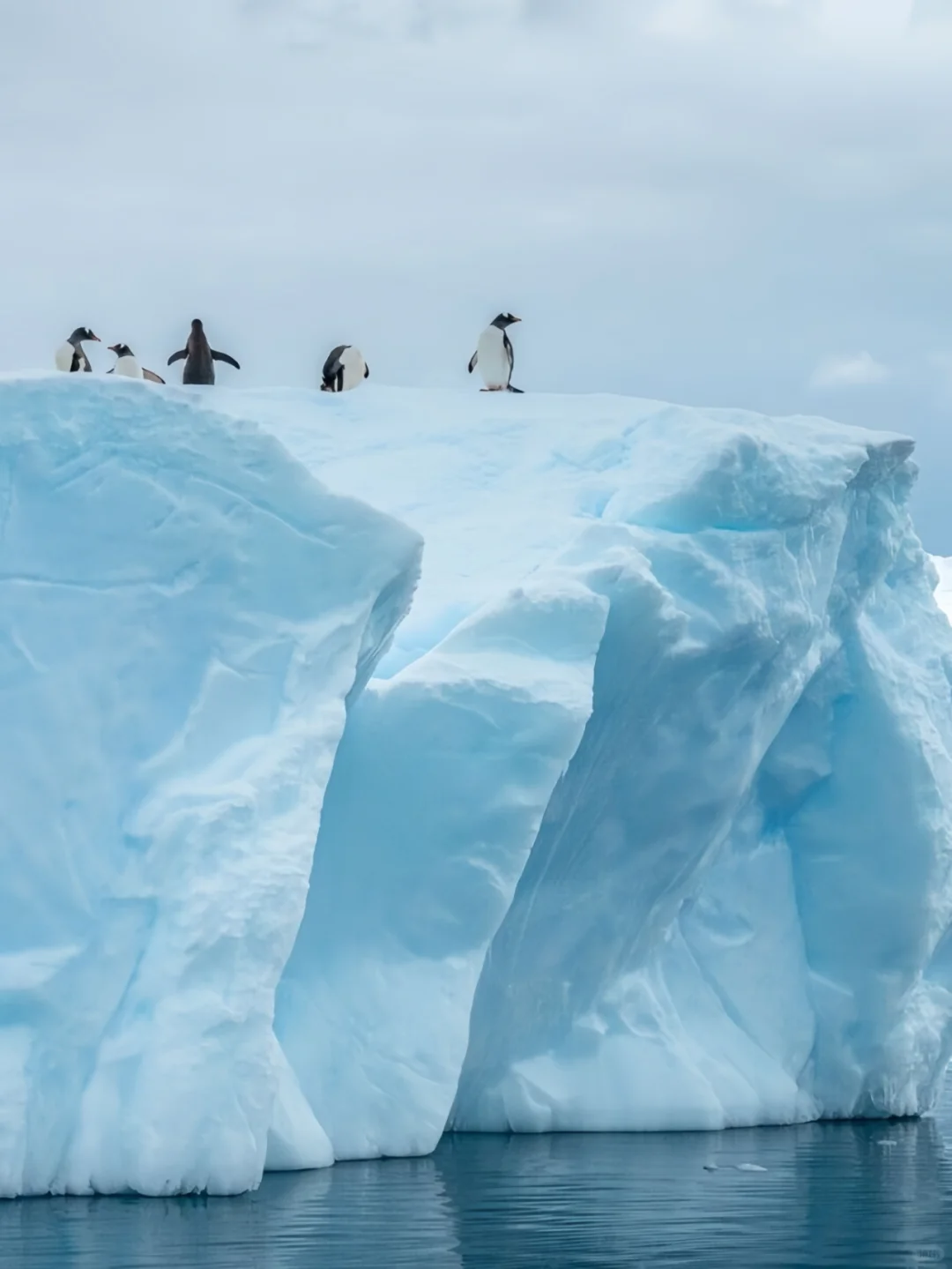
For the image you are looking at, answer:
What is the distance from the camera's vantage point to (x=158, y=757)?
10312 millimetres

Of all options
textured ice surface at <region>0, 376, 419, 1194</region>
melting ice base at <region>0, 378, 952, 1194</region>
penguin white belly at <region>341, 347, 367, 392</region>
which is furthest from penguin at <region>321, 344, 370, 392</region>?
textured ice surface at <region>0, 376, 419, 1194</region>

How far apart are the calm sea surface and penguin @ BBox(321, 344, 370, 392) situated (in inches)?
430

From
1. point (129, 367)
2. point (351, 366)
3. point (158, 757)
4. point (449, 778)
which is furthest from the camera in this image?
point (351, 366)

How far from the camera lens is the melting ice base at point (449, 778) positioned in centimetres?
972

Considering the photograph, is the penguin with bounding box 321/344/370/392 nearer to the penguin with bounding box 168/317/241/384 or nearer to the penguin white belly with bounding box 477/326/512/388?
the penguin white belly with bounding box 477/326/512/388

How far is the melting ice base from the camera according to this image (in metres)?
9.72

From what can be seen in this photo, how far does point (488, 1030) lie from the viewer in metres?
13.0

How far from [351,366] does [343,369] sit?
125mm

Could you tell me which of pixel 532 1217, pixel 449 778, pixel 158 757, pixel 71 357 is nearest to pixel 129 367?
pixel 71 357

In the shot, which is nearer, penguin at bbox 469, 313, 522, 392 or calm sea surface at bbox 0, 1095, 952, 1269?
calm sea surface at bbox 0, 1095, 952, 1269

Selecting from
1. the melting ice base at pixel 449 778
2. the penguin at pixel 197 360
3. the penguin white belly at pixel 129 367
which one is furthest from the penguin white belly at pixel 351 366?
the melting ice base at pixel 449 778

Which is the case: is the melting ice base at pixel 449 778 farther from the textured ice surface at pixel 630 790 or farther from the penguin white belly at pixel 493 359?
the penguin white belly at pixel 493 359

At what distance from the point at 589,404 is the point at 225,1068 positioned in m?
7.63

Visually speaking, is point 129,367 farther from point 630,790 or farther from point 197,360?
point 630,790
